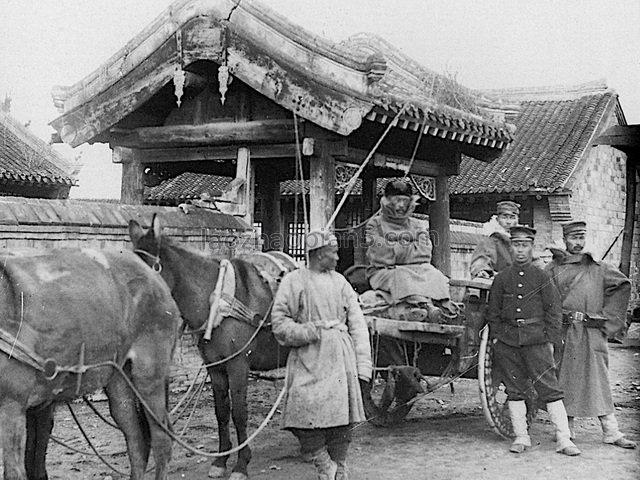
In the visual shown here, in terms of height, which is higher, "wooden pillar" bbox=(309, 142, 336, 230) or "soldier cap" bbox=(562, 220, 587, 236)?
"wooden pillar" bbox=(309, 142, 336, 230)

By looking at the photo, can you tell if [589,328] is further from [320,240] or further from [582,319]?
[320,240]

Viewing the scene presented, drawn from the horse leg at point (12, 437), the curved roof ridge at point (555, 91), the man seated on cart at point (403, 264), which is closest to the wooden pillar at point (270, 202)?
the man seated on cart at point (403, 264)

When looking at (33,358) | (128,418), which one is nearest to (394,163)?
(128,418)

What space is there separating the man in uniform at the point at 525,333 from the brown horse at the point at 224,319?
2.19m

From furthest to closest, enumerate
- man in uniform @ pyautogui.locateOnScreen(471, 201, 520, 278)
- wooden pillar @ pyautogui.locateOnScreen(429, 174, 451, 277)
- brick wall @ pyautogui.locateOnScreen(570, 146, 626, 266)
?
brick wall @ pyautogui.locateOnScreen(570, 146, 626, 266), wooden pillar @ pyautogui.locateOnScreen(429, 174, 451, 277), man in uniform @ pyautogui.locateOnScreen(471, 201, 520, 278)

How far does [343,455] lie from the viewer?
17.9ft

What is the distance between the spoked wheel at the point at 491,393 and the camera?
684 cm

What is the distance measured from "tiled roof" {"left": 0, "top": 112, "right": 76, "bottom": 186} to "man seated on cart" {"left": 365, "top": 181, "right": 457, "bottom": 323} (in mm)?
10759

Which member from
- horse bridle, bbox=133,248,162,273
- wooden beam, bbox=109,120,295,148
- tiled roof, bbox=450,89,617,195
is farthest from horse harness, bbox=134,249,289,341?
tiled roof, bbox=450,89,617,195

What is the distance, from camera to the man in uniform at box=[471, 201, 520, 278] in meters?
7.80

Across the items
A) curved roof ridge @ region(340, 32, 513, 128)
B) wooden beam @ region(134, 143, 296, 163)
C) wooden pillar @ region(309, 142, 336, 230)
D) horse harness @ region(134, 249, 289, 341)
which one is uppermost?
curved roof ridge @ region(340, 32, 513, 128)

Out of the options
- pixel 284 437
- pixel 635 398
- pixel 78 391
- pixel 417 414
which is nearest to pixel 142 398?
pixel 78 391

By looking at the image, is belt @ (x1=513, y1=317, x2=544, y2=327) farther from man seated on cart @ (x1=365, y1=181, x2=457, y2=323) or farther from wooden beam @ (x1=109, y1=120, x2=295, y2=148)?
wooden beam @ (x1=109, y1=120, x2=295, y2=148)

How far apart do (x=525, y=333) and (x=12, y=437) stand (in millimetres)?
4457
